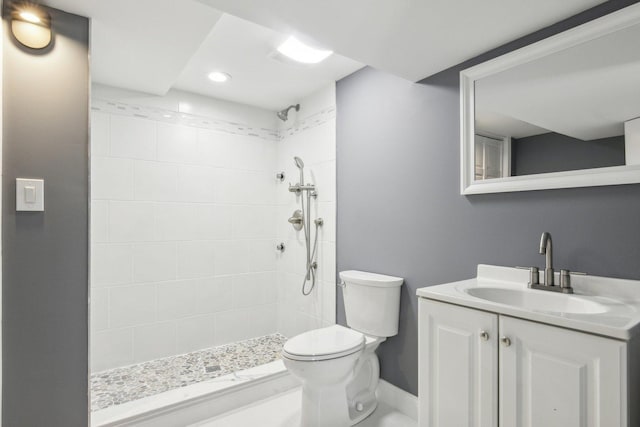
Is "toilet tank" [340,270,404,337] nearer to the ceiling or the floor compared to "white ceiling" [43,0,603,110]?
nearer to the floor

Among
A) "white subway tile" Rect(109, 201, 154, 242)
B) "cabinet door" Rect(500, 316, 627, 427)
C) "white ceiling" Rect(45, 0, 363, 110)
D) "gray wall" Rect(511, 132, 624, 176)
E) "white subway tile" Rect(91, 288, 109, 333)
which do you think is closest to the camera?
"cabinet door" Rect(500, 316, 627, 427)

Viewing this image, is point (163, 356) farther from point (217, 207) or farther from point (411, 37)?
point (411, 37)

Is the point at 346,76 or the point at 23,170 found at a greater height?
the point at 346,76

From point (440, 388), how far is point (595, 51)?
1.49 metres

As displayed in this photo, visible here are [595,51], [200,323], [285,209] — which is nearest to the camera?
[595,51]

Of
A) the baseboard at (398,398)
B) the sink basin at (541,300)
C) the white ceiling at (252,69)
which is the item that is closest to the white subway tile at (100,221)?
the white ceiling at (252,69)

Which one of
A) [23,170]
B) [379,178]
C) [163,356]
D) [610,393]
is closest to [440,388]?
[610,393]

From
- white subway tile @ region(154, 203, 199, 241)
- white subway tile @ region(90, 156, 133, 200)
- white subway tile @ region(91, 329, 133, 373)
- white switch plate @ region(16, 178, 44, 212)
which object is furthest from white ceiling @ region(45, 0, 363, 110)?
white subway tile @ region(91, 329, 133, 373)

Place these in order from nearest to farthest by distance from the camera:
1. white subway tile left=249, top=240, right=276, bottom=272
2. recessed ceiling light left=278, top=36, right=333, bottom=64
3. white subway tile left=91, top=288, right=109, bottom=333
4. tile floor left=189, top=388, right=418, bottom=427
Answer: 1. tile floor left=189, top=388, right=418, bottom=427
2. recessed ceiling light left=278, top=36, right=333, bottom=64
3. white subway tile left=91, top=288, right=109, bottom=333
4. white subway tile left=249, top=240, right=276, bottom=272

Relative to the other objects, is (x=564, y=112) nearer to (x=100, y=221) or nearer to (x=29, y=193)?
(x=29, y=193)

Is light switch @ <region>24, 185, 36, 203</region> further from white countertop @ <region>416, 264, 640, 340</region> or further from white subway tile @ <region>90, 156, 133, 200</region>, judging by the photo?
white countertop @ <region>416, 264, 640, 340</region>

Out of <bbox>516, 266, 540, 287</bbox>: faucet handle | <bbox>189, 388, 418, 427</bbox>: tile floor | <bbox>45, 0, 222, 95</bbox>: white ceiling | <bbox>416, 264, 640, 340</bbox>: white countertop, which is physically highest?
<bbox>45, 0, 222, 95</bbox>: white ceiling

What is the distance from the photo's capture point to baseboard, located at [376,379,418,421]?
6.49 feet

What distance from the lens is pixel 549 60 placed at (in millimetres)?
1449
